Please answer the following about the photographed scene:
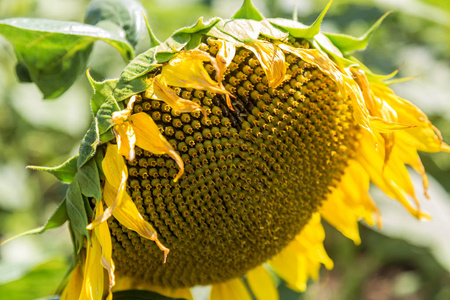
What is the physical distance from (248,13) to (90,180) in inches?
20.7

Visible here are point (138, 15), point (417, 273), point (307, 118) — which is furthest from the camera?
point (417, 273)

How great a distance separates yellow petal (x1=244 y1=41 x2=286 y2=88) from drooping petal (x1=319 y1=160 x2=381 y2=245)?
515mm

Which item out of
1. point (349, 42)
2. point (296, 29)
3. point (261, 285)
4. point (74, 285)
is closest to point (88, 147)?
point (74, 285)

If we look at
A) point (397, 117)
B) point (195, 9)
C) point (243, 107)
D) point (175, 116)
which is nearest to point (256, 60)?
point (243, 107)

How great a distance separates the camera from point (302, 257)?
1752 millimetres

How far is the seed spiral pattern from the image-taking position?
125 centimetres

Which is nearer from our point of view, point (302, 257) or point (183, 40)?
point (183, 40)

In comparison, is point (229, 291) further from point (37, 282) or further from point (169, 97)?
point (169, 97)

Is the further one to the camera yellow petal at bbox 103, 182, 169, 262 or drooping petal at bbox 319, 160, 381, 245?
drooping petal at bbox 319, 160, 381, 245

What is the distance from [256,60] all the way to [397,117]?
0.45 metres

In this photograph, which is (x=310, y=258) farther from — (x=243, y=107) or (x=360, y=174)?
(x=243, y=107)

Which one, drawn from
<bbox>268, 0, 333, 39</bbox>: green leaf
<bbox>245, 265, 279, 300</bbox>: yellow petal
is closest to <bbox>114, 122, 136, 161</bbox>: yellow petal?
<bbox>268, 0, 333, 39</bbox>: green leaf

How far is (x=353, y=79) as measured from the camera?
1327mm

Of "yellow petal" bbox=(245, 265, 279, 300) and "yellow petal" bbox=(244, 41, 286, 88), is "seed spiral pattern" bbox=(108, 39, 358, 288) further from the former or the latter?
"yellow petal" bbox=(245, 265, 279, 300)
